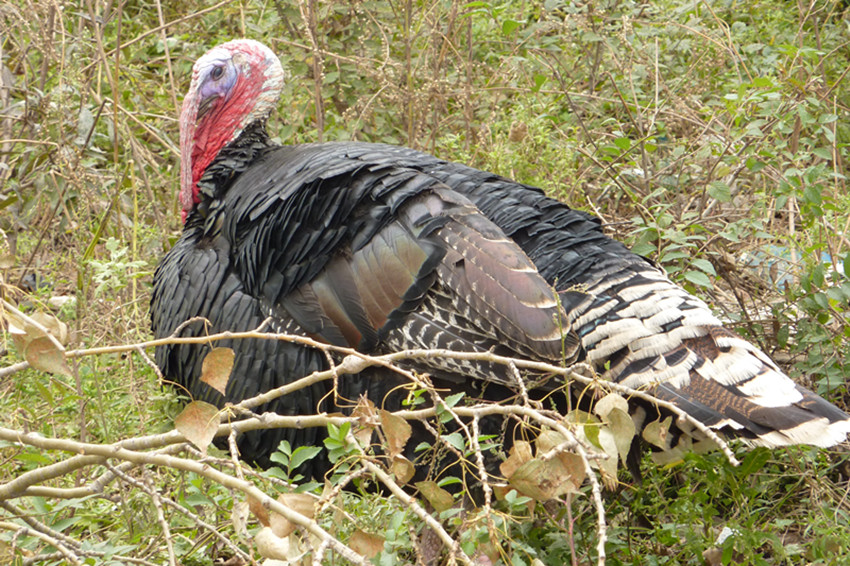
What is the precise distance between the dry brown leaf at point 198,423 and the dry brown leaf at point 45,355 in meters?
0.26

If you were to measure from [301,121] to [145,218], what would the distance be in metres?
1.11

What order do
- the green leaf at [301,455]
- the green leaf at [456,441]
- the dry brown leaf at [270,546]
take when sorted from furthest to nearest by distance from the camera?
the green leaf at [301,455], the green leaf at [456,441], the dry brown leaf at [270,546]

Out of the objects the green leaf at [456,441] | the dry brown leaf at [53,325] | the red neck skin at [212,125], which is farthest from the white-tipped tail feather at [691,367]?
the red neck skin at [212,125]

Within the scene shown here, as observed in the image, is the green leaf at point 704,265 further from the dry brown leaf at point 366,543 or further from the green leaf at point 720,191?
the dry brown leaf at point 366,543

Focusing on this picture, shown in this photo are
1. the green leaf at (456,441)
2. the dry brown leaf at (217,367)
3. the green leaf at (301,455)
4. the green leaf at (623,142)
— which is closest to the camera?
the dry brown leaf at (217,367)

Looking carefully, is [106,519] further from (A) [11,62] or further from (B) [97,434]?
(A) [11,62]

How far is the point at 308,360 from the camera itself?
331 cm

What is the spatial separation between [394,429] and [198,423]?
40 cm

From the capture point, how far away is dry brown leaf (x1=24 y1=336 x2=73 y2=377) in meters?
1.97

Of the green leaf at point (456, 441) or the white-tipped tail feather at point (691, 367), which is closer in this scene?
the green leaf at point (456, 441)

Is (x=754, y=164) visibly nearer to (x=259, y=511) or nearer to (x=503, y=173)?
(x=503, y=173)

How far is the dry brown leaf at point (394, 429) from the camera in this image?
200 centimetres

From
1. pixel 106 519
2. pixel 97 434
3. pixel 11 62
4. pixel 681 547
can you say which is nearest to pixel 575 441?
pixel 681 547

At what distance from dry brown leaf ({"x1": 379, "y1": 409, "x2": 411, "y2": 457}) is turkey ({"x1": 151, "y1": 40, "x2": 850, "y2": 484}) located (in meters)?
0.69
